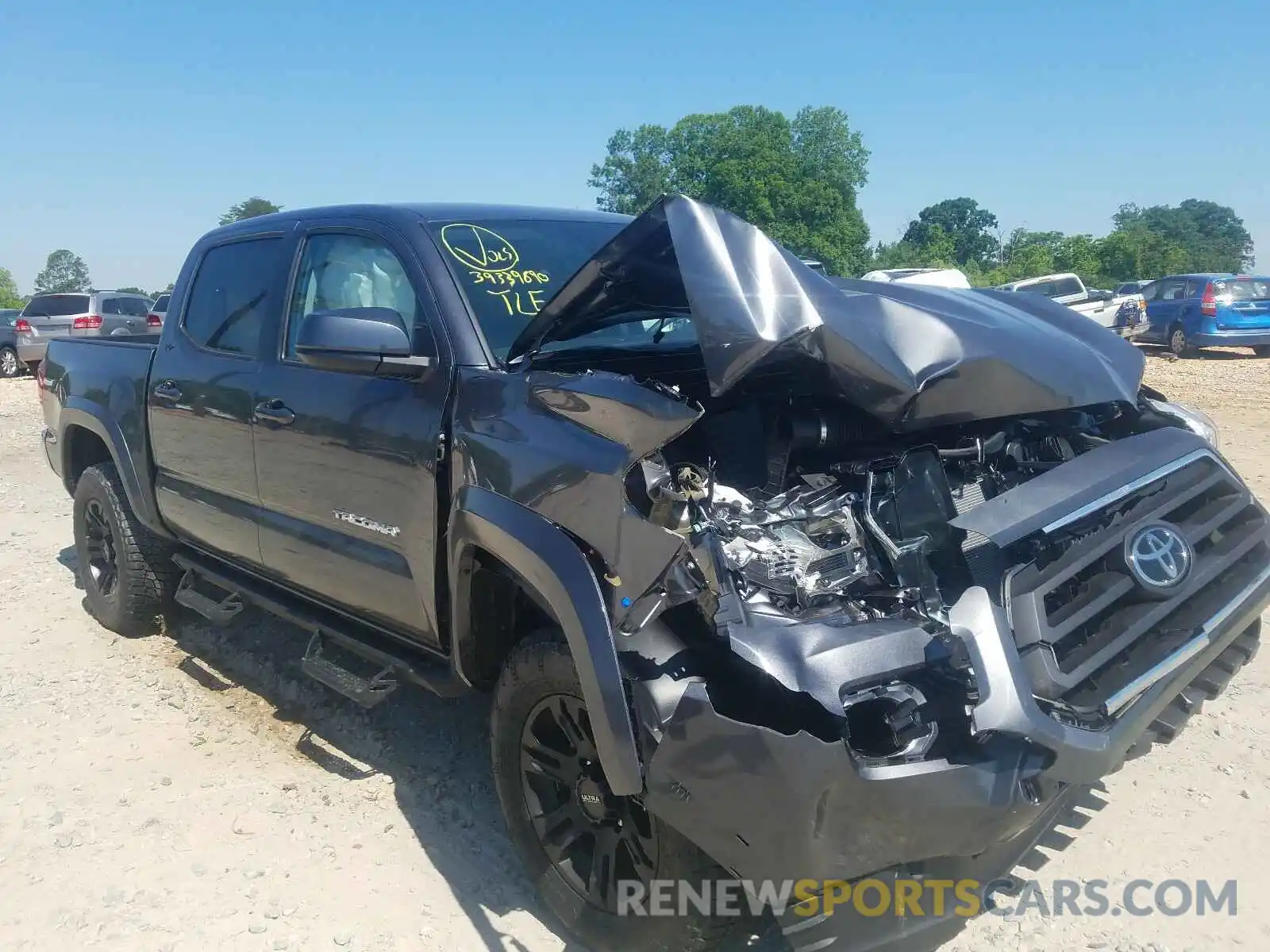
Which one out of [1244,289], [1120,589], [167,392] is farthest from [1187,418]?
[1244,289]

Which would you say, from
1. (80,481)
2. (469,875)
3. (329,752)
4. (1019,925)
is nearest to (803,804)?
(1019,925)

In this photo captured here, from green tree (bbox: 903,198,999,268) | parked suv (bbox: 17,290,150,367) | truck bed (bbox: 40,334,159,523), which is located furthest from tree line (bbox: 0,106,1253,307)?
truck bed (bbox: 40,334,159,523)

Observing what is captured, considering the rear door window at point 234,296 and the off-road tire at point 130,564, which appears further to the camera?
the off-road tire at point 130,564

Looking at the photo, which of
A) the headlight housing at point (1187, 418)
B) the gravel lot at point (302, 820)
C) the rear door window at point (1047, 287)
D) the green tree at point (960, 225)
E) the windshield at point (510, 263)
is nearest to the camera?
the gravel lot at point (302, 820)

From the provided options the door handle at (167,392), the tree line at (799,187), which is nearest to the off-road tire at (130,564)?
the door handle at (167,392)

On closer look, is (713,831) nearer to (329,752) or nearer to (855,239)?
(329,752)

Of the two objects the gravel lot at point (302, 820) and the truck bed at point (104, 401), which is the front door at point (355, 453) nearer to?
the gravel lot at point (302, 820)

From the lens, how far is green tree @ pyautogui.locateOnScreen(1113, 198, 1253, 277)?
62375 millimetres

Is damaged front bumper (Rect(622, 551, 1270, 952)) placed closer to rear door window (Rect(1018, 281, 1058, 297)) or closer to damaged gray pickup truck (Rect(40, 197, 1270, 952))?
damaged gray pickup truck (Rect(40, 197, 1270, 952))

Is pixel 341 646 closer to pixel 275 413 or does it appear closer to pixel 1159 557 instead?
pixel 275 413

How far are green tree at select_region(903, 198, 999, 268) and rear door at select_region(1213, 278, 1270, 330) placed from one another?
60.7 meters

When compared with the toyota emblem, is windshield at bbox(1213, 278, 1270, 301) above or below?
above

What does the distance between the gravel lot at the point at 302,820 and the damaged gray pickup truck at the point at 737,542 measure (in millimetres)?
343

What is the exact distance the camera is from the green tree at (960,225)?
78.4 m
